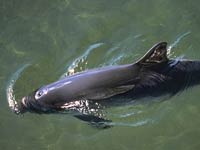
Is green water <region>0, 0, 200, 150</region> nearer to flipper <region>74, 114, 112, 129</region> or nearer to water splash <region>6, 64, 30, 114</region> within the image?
water splash <region>6, 64, 30, 114</region>

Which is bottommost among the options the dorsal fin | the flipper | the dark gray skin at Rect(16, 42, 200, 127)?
the flipper

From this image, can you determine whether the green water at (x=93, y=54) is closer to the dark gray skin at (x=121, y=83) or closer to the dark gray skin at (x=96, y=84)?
the dark gray skin at (x=121, y=83)

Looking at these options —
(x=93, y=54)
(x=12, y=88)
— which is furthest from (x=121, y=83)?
(x=12, y=88)

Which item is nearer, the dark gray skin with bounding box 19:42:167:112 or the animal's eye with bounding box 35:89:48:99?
the dark gray skin with bounding box 19:42:167:112

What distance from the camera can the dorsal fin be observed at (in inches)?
229

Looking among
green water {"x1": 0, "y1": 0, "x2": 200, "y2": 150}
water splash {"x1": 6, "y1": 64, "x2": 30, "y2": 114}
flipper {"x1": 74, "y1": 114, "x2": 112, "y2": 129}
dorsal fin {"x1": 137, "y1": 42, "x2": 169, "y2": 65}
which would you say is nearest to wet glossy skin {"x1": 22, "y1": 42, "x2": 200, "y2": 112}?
dorsal fin {"x1": 137, "y1": 42, "x2": 169, "y2": 65}

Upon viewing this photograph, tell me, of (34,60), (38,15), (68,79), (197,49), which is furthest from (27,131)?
(197,49)

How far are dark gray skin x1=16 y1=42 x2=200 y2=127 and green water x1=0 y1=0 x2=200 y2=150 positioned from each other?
0.54 meters

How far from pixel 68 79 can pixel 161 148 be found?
2502 millimetres

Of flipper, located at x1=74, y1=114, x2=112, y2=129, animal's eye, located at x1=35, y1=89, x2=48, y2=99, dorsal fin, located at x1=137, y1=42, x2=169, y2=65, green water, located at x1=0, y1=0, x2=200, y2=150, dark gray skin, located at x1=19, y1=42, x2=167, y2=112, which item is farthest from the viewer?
green water, located at x1=0, y1=0, x2=200, y2=150

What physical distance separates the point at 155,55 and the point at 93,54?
8.22 ft

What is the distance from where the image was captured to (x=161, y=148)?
7.70 meters

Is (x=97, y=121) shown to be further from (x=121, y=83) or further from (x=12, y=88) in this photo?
(x=12, y=88)

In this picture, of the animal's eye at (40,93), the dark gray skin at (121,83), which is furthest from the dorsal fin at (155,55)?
the animal's eye at (40,93)
